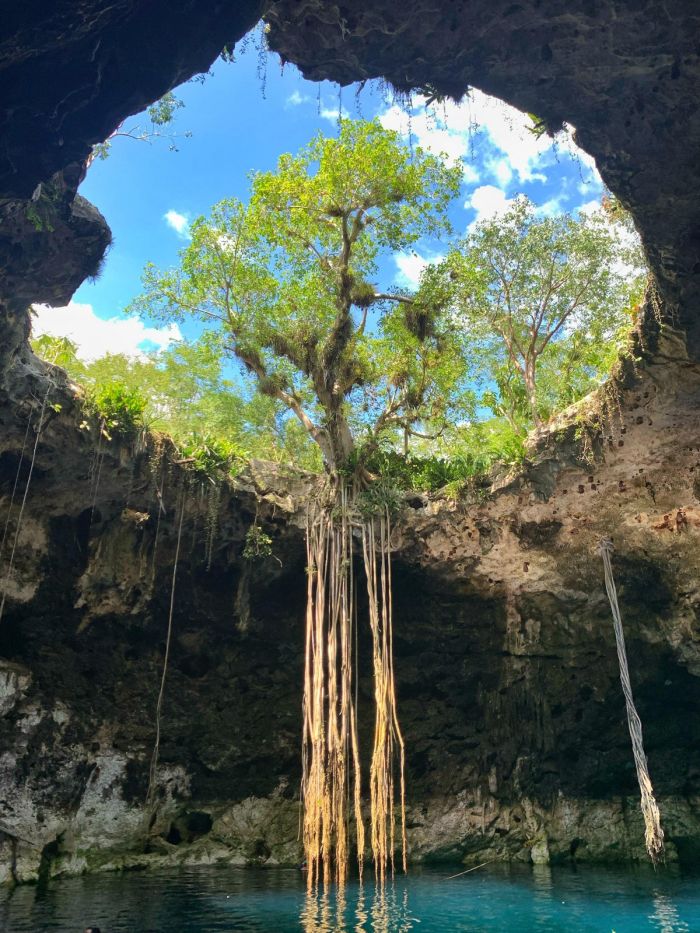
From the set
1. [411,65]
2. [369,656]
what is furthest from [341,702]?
[411,65]

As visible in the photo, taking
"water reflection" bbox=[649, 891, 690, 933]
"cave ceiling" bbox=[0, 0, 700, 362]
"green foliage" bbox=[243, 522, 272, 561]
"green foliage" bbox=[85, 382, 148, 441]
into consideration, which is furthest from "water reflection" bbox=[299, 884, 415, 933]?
"cave ceiling" bbox=[0, 0, 700, 362]

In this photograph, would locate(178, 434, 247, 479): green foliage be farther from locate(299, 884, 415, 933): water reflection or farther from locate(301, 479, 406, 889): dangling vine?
locate(299, 884, 415, 933): water reflection

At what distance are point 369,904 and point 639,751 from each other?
339cm

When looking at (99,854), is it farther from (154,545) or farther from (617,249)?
(617,249)

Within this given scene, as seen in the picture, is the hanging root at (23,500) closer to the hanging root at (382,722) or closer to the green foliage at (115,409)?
the green foliage at (115,409)

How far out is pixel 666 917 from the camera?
5.82m

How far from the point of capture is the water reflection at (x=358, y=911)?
217 inches

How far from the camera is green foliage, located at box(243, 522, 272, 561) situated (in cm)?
916

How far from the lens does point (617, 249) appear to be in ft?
42.4

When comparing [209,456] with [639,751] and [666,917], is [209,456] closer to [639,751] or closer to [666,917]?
[639,751]

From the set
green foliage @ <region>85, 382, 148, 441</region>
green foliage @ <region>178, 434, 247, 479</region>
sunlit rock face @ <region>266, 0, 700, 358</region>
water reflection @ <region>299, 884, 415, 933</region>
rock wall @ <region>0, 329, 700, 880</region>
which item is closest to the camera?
sunlit rock face @ <region>266, 0, 700, 358</region>

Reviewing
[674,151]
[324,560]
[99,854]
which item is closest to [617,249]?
[674,151]

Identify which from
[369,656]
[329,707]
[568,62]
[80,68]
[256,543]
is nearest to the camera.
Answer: [80,68]

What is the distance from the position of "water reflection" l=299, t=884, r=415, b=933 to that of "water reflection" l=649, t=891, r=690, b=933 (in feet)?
6.64
